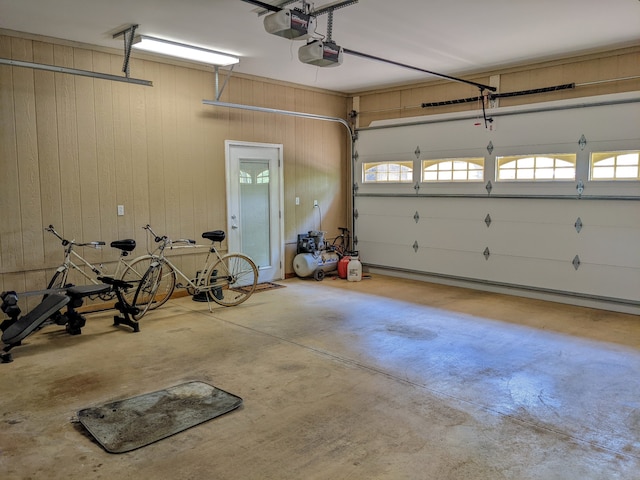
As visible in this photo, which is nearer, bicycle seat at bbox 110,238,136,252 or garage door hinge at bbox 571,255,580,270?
bicycle seat at bbox 110,238,136,252

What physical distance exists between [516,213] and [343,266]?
2.61 metres

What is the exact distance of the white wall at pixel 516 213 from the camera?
18.0 feet

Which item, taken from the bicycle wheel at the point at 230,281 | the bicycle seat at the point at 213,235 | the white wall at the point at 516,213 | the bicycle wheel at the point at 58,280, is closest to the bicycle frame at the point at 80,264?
the bicycle wheel at the point at 58,280

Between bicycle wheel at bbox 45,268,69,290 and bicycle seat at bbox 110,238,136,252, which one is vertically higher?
bicycle seat at bbox 110,238,136,252

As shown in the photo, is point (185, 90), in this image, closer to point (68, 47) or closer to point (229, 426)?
point (68, 47)

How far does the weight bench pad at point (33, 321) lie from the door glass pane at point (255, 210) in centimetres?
290

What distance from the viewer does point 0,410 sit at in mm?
3131

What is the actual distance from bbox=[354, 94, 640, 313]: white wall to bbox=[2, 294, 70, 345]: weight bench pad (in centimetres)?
490

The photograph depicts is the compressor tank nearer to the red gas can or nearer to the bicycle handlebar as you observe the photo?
the red gas can

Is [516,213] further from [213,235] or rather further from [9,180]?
[9,180]

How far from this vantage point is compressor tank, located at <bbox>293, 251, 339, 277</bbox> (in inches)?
289

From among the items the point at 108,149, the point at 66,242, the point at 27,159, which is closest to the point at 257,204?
the point at 108,149

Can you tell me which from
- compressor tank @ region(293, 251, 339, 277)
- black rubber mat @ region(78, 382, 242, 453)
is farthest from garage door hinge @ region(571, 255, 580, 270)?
black rubber mat @ region(78, 382, 242, 453)

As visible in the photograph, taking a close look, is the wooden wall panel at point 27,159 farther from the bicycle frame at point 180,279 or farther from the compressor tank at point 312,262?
the compressor tank at point 312,262
